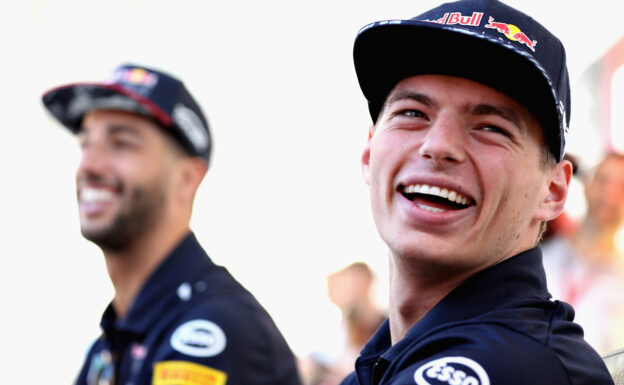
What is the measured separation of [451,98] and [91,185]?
1653 mm

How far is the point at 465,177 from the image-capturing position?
1.52 meters

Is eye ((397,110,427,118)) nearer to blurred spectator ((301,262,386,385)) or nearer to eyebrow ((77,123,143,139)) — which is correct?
eyebrow ((77,123,143,139))

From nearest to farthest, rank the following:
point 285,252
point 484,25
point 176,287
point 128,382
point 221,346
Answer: point 484,25 → point 221,346 → point 128,382 → point 176,287 → point 285,252

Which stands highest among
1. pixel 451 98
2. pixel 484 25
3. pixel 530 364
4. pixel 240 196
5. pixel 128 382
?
pixel 240 196

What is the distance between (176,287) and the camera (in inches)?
104

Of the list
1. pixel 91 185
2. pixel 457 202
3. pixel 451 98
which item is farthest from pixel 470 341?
pixel 91 185

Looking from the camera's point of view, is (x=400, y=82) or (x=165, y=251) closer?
(x=400, y=82)

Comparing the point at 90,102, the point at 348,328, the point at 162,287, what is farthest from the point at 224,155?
the point at 162,287

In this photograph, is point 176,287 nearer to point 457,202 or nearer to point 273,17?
point 457,202

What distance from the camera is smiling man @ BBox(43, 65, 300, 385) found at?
91.9 inches

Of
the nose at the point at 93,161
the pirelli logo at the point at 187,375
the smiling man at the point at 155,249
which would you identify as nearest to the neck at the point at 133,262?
the smiling man at the point at 155,249

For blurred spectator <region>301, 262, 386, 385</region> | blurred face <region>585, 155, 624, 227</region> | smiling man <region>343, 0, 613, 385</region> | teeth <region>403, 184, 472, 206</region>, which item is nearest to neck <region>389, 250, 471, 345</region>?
smiling man <region>343, 0, 613, 385</region>

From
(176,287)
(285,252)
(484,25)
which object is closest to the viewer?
(484,25)

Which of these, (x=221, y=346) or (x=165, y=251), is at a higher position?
(x=165, y=251)
